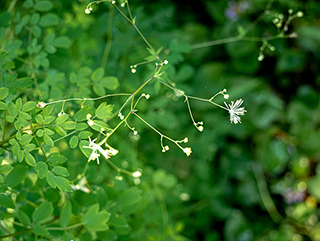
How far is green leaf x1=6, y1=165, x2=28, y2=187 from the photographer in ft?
1.46

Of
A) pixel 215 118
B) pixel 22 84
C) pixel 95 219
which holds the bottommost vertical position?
pixel 215 118

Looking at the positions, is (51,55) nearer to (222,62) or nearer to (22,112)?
(22,112)

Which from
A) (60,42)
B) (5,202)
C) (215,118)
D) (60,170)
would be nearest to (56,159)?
(60,170)

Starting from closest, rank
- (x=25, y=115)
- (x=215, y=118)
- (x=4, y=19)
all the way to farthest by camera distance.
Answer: (x=25, y=115)
(x=4, y=19)
(x=215, y=118)

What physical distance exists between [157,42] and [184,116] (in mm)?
312

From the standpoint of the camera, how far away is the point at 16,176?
45 cm

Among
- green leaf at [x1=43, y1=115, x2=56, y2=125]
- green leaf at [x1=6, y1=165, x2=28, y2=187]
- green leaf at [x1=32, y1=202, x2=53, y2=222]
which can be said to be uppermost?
green leaf at [x1=43, y1=115, x2=56, y2=125]

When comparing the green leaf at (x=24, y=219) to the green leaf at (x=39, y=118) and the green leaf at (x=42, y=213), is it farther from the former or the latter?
the green leaf at (x=39, y=118)

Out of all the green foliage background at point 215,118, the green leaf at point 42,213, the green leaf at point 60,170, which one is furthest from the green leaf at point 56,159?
A: the green foliage background at point 215,118

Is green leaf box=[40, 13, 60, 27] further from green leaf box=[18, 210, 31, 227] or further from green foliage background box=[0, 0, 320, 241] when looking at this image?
green leaf box=[18, 210, 31, 227]

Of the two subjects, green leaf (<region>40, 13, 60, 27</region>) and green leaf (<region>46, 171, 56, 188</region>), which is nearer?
green leaf (<region>46, 171, 56, 188</region>)

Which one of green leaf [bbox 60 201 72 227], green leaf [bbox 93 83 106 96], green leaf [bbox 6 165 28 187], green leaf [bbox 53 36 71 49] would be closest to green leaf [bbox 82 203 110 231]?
green leaf [bbox 60 201 72 227]

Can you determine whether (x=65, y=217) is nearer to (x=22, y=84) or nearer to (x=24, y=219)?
(x=24, y=219)

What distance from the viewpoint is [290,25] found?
0.99 meters
